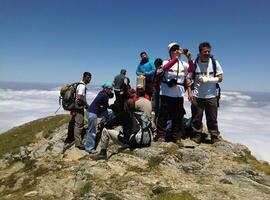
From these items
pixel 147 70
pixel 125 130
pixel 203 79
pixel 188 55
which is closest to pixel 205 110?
pixel 203 79

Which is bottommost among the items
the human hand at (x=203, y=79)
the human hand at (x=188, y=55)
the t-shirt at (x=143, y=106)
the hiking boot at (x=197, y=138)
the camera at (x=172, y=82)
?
the hiking boot at (x=197, y=138)

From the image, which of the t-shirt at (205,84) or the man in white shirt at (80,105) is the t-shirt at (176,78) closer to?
the t-shirt at (205,84)

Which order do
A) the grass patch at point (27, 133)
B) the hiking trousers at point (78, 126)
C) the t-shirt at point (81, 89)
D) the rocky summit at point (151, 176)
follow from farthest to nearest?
the grass patch at point (27, 133)
the hiking trousers at point (78, 126)
the t-shirt at point (81, 89)
the rocky summit at point (151, 176)

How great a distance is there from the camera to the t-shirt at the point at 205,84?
1561cm

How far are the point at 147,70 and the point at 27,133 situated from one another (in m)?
16.2

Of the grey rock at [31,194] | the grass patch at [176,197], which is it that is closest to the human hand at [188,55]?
the grass patch at [176,197]

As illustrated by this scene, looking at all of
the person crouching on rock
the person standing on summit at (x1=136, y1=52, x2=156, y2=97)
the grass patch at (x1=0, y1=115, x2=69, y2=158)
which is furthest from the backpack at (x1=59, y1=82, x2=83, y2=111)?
the grass patch at (x1=0, y1=115, x2=69, y2=158)

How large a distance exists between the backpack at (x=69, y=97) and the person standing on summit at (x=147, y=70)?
439cm

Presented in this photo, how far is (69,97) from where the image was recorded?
1834 centimetres

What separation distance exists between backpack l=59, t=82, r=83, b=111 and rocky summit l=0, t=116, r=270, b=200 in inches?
111

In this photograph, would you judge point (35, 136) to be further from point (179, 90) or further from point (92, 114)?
point (179, 90)

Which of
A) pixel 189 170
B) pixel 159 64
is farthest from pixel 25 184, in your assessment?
pixel 159 64

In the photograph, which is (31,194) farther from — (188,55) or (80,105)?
(188,55)

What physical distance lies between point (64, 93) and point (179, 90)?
7296 millimetres
